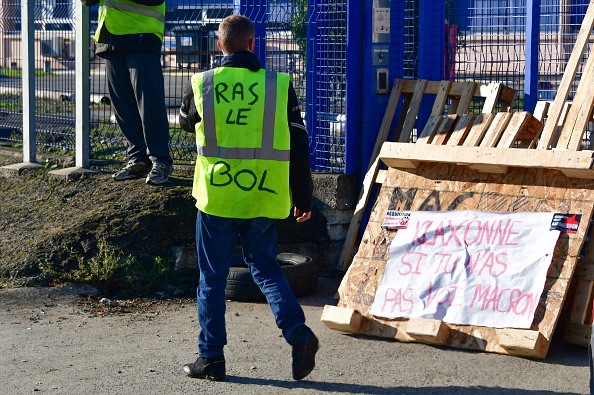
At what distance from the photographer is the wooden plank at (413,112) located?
8.33 meters

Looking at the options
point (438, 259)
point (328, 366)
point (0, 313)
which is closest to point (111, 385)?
point (328, 366)

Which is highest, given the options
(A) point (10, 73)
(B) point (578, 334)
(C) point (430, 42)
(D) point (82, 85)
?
(C) point (430, 42)

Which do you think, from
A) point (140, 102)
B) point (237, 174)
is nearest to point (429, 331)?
point (237, 174)

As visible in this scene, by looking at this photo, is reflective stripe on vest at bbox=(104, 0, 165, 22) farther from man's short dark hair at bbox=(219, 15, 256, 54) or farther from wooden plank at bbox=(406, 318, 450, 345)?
wooden plank at bbox=(406, 318, 450, 345)

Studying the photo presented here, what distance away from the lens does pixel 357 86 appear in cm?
859

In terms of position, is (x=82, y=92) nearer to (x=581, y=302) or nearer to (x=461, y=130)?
(x=461, y=130)

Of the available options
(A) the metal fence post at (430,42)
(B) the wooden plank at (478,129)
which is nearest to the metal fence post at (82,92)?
(A) the metal fence post at (430,42)

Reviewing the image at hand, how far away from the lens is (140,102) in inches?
337

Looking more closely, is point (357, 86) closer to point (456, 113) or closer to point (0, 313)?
point (456, 113)

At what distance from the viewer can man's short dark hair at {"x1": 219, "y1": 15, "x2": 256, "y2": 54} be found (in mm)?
5688

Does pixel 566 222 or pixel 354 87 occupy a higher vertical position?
pixel 354 87

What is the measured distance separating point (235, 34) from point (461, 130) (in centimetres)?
261

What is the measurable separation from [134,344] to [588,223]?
3.09 meters

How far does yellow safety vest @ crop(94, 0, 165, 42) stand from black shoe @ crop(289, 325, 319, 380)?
3836mm
